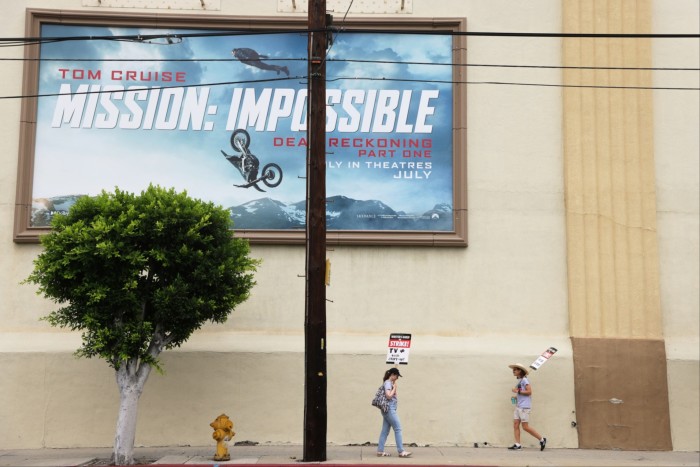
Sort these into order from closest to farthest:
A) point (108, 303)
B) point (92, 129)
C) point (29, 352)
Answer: point (108, 303) < point (29, 352) < point (92, 129)

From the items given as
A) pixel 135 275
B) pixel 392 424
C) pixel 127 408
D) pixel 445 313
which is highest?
pixel 135 275

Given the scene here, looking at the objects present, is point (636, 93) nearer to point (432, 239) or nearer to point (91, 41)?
point (432, 239)

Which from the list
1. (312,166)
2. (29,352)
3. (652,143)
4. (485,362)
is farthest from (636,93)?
(29,352)

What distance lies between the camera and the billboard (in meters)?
17.3

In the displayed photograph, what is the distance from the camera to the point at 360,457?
14.5m

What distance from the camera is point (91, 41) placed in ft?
58.0

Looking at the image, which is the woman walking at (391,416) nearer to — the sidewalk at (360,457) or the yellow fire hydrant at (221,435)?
the sidewalk at (360,457)

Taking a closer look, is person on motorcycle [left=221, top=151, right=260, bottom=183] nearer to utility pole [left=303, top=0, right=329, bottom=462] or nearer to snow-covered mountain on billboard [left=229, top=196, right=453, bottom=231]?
snow-covered mountain on billboard [left=229, top=196, right=453, bottom=231]

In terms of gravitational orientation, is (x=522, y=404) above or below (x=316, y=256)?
below

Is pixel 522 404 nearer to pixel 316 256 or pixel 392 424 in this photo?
pixel 392 424

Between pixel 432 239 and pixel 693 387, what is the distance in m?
6.01

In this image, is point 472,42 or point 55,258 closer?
point 55,258

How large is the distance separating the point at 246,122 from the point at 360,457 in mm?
7405

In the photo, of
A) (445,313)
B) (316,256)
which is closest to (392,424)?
(445,313)
